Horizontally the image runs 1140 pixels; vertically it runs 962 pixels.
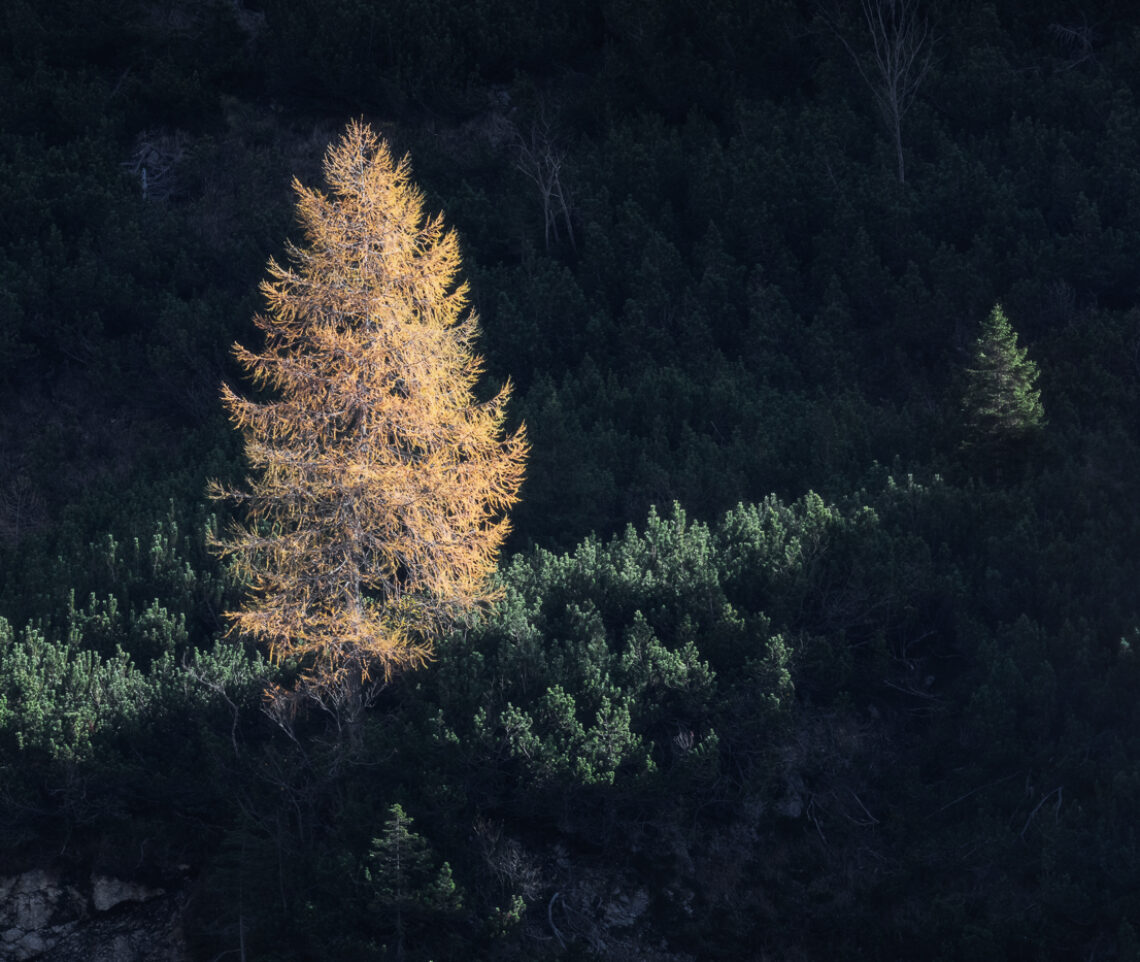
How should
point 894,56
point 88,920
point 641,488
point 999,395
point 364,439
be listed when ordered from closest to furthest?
1. point 364,439
2. point 88,920
3. point 999,395
4. point 641,488
5. point 894,56

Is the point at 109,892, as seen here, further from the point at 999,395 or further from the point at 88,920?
the point at 999,395

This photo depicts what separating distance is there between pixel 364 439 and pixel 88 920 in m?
6.53

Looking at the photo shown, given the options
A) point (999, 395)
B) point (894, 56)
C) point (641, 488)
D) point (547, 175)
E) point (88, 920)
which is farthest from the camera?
point (547, 175)

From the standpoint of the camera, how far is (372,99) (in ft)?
111

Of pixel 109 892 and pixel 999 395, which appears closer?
pixel 109 892

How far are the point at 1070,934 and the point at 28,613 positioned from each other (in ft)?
42.6

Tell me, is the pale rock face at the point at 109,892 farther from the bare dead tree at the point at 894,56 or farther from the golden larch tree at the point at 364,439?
the bare dead tree at the point at 894,56

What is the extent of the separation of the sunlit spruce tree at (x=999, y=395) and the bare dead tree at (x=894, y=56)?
8.95 metres

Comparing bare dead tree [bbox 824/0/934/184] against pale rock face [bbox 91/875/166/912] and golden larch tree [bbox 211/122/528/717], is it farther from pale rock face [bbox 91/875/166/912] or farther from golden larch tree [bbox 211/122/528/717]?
pale rock face [bbox 91/875/166/912]

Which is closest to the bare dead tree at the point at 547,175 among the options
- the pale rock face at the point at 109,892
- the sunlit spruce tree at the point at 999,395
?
the sunlit spruce tree at the point at 999,395

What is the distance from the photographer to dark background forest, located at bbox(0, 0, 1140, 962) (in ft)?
51.8

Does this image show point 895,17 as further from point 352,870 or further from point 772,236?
point 352,870

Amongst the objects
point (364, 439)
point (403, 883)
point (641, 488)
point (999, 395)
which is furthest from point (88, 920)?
point (999, 395)

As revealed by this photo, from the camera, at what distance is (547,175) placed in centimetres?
3014
